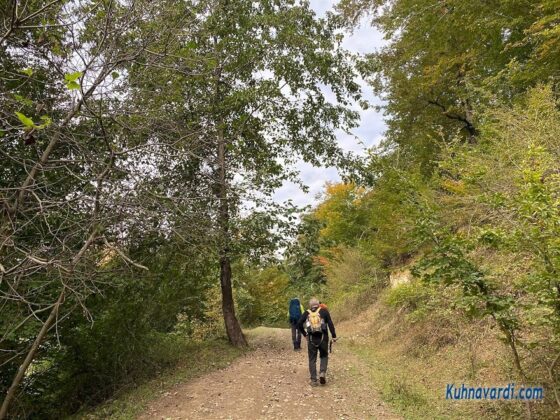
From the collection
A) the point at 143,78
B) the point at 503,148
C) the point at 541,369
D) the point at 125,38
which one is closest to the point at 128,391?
the point at 143,78

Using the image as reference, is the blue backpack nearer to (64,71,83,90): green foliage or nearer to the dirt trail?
the dirt trail

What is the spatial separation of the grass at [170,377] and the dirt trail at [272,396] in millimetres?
345

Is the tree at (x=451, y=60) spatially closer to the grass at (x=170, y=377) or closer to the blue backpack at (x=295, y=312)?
the blue backpack at (x=295, y=312)

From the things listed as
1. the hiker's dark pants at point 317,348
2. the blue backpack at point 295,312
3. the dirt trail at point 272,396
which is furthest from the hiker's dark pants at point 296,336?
the hiker's dark pants at point 317,348

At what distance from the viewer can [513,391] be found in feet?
16.8

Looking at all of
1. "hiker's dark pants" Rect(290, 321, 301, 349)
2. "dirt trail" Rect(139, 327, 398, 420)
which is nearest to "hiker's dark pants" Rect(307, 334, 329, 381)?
"dirt trail" Rect(139, 327, 398, 420)

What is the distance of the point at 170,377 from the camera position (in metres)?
9.27

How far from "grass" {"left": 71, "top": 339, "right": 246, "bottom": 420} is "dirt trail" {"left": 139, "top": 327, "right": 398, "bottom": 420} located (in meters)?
0.34

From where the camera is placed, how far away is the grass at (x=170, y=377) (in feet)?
24.8

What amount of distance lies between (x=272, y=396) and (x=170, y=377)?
10.6 feet

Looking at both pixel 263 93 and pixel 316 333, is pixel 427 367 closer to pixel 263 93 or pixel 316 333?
pixel 316 333

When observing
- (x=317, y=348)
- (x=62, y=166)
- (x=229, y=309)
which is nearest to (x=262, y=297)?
(x=229, y=309)

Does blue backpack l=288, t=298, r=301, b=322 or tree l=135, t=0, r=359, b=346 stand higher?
tree l=135, t=0, r=359, b=346

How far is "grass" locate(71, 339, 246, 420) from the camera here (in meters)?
7.55
